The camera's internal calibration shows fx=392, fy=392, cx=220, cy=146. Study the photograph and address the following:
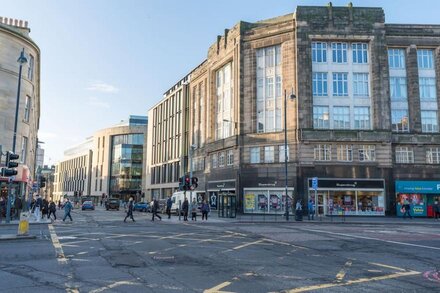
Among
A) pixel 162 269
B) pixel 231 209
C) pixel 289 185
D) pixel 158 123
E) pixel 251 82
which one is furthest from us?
pixel 158 123

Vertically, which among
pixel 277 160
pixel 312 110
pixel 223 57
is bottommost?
pixel 277 160

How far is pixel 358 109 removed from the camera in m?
41.2

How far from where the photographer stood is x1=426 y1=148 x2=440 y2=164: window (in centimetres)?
4034

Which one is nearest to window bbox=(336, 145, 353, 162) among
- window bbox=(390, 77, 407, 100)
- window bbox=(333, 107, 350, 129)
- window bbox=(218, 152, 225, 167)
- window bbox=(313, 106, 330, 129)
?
window bbox=(333, 107, 350, 129)

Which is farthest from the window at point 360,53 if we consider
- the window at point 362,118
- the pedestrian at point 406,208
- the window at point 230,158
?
the window at point 230,158

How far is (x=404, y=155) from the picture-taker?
1593 inches

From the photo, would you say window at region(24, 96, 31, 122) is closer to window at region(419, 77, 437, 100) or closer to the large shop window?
the large shop window

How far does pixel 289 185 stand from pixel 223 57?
18352mm

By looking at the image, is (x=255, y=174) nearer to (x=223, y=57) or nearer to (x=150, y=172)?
(x=223, y=57)

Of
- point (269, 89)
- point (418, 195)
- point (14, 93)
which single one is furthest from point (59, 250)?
point (418, 195)

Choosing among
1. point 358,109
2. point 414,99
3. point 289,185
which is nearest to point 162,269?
point 289,185

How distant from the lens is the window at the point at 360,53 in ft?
138

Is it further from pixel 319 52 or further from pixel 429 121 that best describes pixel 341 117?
pixel 429 121

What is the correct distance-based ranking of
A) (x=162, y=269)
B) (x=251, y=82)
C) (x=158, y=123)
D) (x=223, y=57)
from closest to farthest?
(x=162, y=269) < (x=251, y=82) < (x=223, y=57) < (x=158, y=123)
